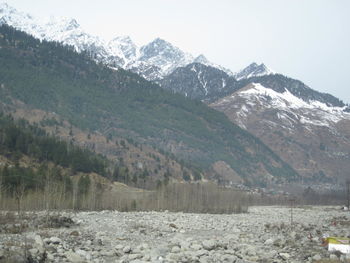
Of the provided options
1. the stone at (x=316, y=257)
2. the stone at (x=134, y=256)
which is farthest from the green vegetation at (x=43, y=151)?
the stone at (x=316, y=257)

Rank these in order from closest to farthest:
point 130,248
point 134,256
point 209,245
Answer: point 134,256, point 130,248, point 209,245

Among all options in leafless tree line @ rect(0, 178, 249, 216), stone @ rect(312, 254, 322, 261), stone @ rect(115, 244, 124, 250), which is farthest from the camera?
leafless tree line @ rect(0, 178, 249, 216)

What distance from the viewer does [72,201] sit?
91.6m

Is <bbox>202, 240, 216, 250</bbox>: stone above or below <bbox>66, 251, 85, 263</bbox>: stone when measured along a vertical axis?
below

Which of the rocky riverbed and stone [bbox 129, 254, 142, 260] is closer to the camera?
the rocky riverbed

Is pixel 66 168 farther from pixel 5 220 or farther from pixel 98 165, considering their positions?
pixel 5 220

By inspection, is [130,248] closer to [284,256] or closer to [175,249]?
[175,249]

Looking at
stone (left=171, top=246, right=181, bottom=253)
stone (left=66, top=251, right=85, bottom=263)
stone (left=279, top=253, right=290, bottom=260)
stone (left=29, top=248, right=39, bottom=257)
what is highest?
stone (left=29, top=248, right=39, bottom=257)

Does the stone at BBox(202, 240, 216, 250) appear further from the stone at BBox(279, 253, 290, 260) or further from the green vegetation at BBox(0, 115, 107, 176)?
the green vegetation at BBox(0, 115, 107, 176)

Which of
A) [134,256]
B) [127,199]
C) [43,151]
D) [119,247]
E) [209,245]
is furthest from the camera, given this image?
[43,151]

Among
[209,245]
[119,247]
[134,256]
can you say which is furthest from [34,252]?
[209,245]

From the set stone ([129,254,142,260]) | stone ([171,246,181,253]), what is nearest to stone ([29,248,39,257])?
stone ([129,254,142,260])

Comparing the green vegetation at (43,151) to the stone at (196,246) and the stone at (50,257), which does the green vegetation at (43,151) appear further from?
the stone at (50,257)

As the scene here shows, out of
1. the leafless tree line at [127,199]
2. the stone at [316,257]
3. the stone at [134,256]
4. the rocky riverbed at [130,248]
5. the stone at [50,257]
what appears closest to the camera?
the stone at [50,257]
